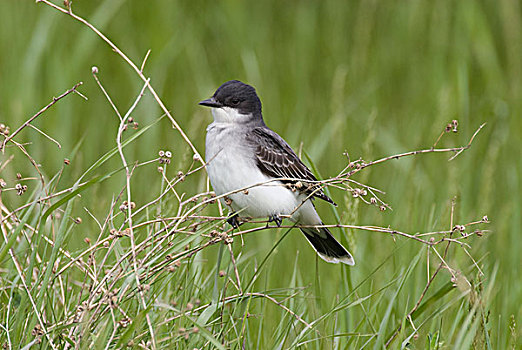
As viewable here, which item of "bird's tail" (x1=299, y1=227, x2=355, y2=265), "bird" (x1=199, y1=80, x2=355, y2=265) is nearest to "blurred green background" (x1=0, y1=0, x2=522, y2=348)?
"bird's tail" (x1=299, y1=227, x2=355, y2=265)

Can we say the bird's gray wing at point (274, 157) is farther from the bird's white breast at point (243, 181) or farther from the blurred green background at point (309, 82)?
the blurred green background at point (309, 82)

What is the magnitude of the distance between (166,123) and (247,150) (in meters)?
4.03

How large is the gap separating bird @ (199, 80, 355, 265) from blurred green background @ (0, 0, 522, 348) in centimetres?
110

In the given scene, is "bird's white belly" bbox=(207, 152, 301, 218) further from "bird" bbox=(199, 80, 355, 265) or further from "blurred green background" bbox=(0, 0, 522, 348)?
"blurred green background" bbox=(0, 0, 522, 348)

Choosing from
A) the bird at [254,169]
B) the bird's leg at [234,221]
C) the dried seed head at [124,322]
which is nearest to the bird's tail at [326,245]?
the bird at [254,169]

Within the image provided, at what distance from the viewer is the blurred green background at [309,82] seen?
7070 mm

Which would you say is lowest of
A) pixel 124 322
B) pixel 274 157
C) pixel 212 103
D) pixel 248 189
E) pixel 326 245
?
pixel 326 245

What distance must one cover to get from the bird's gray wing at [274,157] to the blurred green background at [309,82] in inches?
45.0

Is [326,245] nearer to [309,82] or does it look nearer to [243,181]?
[243,181]

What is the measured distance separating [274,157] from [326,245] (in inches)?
24.0

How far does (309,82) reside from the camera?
9852mm

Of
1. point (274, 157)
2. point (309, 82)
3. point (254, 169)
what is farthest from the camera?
point (309, 82)

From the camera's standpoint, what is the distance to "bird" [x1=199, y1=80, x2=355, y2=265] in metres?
4.61

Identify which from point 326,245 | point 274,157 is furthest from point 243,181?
point 326,245
